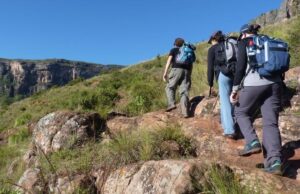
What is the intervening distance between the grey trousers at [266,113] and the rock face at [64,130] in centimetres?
304

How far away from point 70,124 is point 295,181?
14.7 ft

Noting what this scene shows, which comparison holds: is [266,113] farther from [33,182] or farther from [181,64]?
[181,64]

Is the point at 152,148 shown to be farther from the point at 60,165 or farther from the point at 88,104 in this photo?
the point at 88,104

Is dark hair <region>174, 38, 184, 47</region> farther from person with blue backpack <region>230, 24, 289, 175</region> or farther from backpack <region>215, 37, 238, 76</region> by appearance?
person with blue backpack <region>230, 24, 289, 175</region>

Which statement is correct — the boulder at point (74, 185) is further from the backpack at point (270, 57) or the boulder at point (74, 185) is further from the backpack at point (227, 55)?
the backpack at point (227, 55)

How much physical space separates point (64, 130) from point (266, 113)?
4037 mm

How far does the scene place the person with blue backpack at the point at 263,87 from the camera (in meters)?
5.68

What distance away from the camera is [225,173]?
5.37 meters

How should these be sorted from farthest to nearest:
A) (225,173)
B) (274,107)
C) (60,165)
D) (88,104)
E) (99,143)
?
1. (88,104)
2. (99,143)
3. (60,165)
4. (274,107)
5. (225,173)

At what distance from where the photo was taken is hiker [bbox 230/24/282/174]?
5.65 m

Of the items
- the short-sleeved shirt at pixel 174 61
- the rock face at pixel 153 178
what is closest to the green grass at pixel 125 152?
the rock face at pixel 153 178

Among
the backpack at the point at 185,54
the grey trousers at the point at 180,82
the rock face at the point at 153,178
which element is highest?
the backpack at the point at 185,54

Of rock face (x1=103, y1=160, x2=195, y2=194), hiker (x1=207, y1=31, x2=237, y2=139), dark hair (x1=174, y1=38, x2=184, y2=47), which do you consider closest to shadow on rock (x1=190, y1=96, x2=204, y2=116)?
dark hair (x1=174, y1=38, x2=184, y2=47)

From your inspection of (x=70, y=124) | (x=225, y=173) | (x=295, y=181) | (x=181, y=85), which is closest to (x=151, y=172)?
(x=225, y=173)
